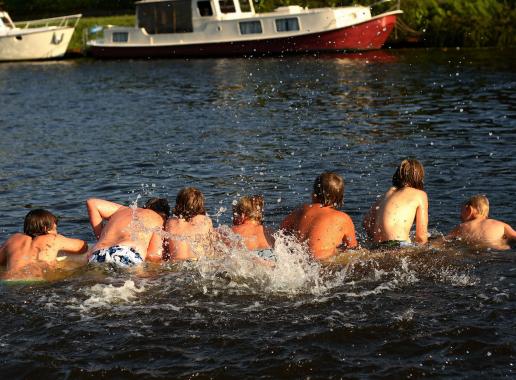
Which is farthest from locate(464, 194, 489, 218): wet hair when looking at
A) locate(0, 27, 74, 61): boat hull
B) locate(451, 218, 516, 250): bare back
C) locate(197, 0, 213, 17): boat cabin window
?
locate(0, 27, 74, 61): boat hull

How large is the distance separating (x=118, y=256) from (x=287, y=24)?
34.8 m

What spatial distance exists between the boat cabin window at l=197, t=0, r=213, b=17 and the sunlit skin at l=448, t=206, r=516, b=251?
36967 mm

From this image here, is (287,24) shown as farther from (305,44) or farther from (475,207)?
(475,207)

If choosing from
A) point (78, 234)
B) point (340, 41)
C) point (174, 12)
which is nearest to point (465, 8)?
point (340, 41)

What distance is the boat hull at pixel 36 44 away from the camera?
163ft

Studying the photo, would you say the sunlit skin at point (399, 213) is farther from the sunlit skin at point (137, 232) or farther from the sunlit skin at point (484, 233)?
the sunlit skin at point (137, 232)

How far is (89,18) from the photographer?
2232 inches

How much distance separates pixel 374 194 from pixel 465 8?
29.3 metres

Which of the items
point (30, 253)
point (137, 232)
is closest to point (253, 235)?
point (137, 232)

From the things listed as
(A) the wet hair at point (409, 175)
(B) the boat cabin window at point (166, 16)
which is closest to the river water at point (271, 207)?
(A) the wet hair at point (409, 175)

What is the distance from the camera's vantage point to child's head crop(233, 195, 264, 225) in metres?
11.5

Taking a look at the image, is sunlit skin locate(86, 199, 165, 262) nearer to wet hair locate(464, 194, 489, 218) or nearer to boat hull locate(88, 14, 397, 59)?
wet hair locate(464, 194, 489, 218)

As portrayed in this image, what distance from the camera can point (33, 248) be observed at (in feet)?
37.0

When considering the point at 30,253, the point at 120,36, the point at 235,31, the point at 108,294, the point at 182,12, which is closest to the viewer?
the point at 108,294
